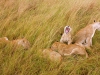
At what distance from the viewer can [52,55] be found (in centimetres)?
443

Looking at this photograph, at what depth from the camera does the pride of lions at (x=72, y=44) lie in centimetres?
451

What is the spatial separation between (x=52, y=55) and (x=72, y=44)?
0.56m

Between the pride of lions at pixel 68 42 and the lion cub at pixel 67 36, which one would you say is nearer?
the pride of lions at pixel 68 42

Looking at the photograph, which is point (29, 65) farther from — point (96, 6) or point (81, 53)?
point (96, 6)

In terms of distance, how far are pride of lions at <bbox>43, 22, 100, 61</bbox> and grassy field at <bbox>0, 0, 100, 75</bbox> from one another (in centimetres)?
12

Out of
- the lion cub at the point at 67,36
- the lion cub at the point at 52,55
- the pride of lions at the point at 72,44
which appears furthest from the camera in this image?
the lion cub at the point at 67,36

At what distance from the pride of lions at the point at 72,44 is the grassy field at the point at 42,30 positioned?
12cm

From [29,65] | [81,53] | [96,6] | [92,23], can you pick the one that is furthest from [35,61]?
[96,6]

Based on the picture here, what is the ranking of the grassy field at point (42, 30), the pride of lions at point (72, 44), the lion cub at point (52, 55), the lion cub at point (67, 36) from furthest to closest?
the lion cub at point (67, 36) → the pride of lions at point (72, 44) → the lion cub at point (52, 55) → the grassy field at point (42, 30)

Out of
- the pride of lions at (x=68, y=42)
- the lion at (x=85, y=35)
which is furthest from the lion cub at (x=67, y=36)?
the lion at (x=85, y=35)

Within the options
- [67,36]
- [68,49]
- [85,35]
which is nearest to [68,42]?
[67,36]

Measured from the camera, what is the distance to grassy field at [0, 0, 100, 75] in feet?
14.0

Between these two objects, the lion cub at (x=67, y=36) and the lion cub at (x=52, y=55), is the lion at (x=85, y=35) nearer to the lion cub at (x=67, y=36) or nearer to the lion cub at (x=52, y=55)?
the lion cub at (x=67, y=36)

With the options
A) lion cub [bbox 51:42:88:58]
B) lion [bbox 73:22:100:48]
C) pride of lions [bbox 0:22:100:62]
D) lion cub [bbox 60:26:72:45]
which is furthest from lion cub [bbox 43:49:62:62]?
lion [bbox 73:22:100:48]
